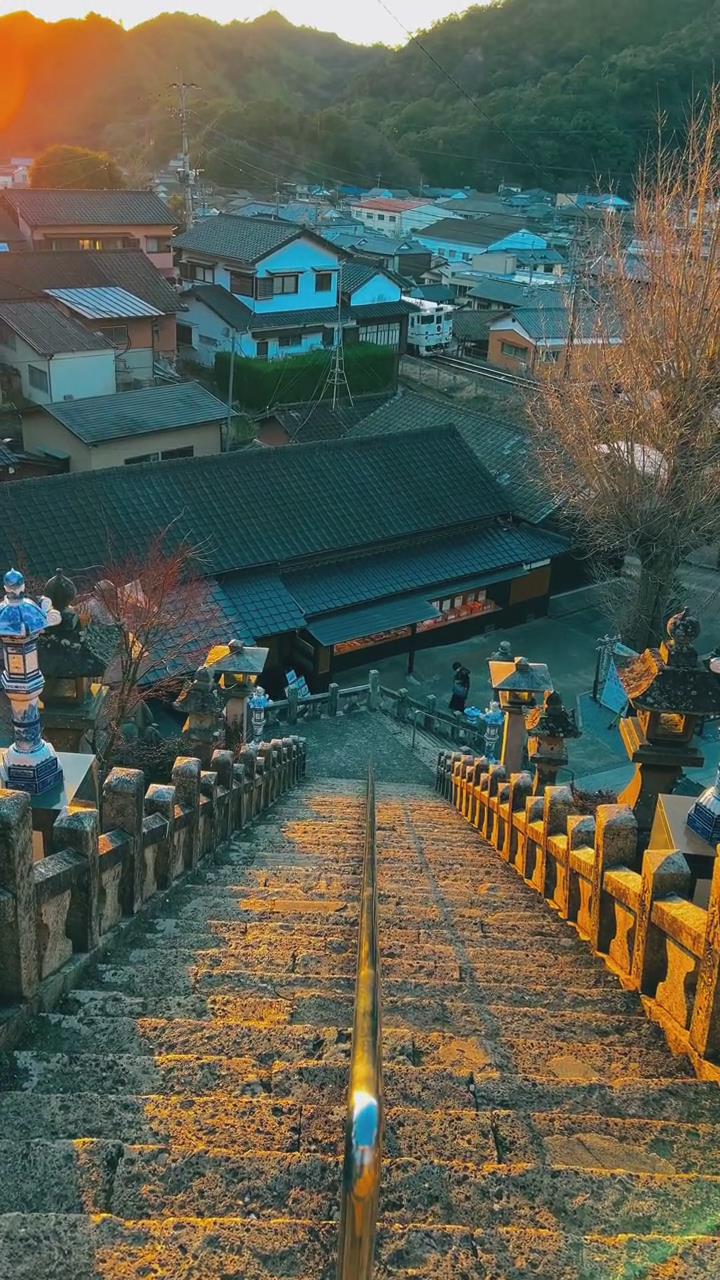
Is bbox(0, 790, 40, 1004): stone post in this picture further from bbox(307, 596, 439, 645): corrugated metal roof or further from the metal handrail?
bbox(307, 596, 439, 645): corrugated metal roof

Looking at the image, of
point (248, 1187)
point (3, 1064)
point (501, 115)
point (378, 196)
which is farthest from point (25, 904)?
point (501, 115)

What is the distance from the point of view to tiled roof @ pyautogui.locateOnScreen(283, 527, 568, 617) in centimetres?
2277

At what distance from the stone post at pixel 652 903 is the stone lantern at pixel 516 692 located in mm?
7314

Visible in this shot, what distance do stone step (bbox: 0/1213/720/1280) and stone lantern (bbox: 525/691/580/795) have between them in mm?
7406

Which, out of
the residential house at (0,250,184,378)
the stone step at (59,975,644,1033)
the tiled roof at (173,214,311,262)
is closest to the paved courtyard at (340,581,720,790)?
the stone step at (59,975,644,1033)

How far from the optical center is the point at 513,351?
48562 millimetres

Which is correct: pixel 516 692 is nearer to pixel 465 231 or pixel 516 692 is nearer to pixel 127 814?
pixel 127 814

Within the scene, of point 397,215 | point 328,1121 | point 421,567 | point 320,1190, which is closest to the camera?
point 320,1190

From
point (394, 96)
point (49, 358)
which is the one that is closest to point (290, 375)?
point (49, 358)

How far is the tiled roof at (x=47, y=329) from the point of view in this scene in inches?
1316

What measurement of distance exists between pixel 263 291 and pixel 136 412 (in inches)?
637

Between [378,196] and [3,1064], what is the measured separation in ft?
334

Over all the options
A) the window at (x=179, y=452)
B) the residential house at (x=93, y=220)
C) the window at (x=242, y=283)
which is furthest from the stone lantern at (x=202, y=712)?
the residential house at (x=93, y=220)

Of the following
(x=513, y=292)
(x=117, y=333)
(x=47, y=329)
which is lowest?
(x=117, y=333)
